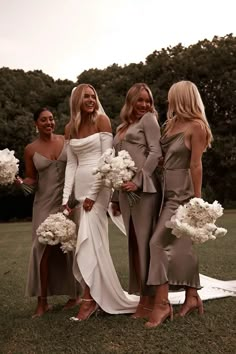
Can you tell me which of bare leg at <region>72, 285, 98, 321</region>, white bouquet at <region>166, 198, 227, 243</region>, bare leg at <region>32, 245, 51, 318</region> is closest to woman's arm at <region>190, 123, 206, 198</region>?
white bouquet at <region>166, 198, 227, 243</region>

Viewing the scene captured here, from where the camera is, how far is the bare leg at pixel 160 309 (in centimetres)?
631

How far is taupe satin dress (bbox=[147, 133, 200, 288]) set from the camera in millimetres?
6531

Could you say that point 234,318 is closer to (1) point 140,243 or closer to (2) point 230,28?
(1) point 140,243

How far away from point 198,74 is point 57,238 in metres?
33.1

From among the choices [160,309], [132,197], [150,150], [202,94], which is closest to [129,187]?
[132,197]

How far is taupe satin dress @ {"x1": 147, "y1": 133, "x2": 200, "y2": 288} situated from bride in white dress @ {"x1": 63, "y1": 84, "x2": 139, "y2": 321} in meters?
0.75

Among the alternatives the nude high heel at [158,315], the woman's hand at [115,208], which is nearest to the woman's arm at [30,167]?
the woman's hand at [115,208]

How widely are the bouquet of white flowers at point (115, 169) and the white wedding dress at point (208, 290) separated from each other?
3.35 feet

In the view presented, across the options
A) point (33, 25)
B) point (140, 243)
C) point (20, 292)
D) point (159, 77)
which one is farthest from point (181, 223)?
point (159, 77)

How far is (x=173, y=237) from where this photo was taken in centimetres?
665

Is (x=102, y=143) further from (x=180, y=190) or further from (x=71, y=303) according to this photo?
(x=71, y=303)

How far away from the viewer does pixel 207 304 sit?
7.71 m

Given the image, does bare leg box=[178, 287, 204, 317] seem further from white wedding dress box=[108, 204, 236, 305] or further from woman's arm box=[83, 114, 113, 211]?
woman's arm box=[83, 114, 113, 211]

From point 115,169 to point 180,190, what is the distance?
0.89m
